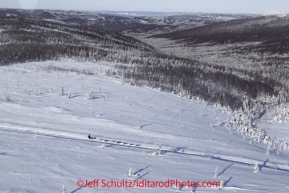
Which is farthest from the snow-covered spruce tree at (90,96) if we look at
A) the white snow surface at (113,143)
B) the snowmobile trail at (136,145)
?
the snowmobile trail at (136,145)

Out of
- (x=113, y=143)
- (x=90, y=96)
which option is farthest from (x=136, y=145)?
(x=90, y=96)

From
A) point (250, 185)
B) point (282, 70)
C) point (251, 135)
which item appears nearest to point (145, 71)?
point (251, 135)

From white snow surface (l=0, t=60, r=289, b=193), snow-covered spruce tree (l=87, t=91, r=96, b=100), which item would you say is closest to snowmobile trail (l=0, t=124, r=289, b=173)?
white snow surface (l=0, t=60, r=289, b=193)

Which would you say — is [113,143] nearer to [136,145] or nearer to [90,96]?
[136,145]

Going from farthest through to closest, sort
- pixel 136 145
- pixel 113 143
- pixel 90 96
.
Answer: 1. pixel 90 96
2. pixel 136 145
3. pixel 113 143

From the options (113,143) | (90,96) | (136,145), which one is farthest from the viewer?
(90,96)

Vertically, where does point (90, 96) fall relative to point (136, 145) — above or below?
above

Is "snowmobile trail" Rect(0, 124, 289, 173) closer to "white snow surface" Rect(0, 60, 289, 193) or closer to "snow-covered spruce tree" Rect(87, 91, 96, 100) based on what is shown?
"white snow surface" Rect(0, 60, 289, 193)

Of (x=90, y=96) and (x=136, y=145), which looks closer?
(x=136, y=145)

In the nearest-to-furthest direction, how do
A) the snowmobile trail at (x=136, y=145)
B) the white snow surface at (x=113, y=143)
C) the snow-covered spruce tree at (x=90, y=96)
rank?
the white snow surface at (x=113, y=143) → the snowmobile trail at (x=136, y=145) → the snow-covered spruce tree at (x=90, y=96)

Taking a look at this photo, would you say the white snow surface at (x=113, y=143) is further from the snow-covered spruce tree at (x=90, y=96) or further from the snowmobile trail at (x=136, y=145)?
the snow-covered spruce tree at (x=90, y=96)
